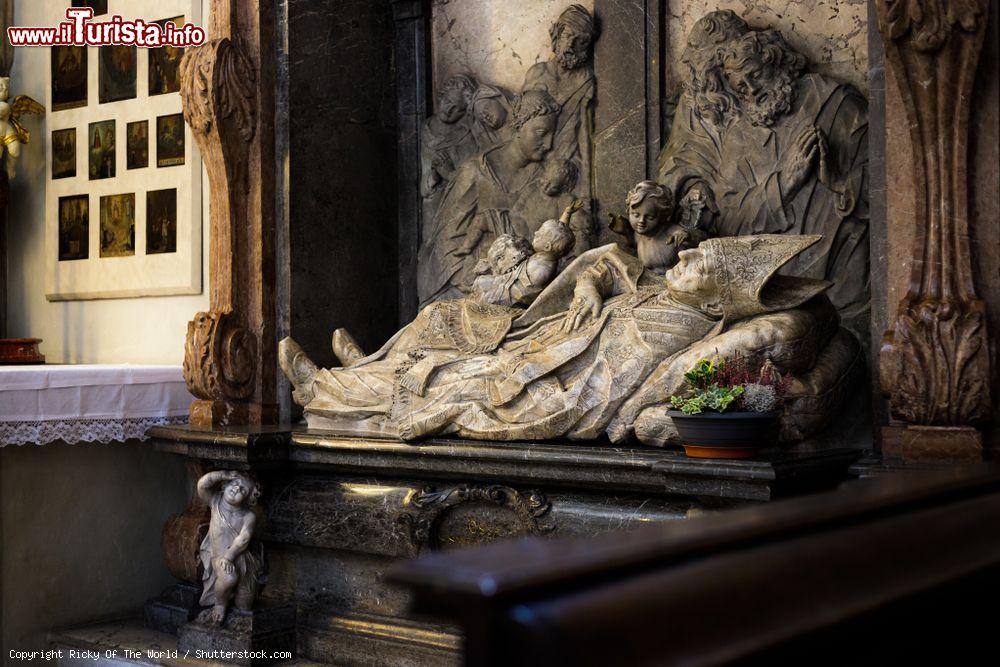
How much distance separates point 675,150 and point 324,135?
2040 mm

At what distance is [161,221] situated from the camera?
6.76m

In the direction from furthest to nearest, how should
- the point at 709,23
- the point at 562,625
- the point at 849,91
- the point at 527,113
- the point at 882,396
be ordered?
the point at 527,113, the point at 709,23, the point at 849,91, the point at 882,396, the point at 562,625

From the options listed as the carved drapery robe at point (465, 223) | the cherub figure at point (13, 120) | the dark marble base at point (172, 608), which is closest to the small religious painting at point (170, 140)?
the cherub figure at point (13, 120)

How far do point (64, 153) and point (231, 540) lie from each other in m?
3.40

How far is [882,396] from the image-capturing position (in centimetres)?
434

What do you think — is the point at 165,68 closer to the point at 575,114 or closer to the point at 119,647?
the point at 575,114

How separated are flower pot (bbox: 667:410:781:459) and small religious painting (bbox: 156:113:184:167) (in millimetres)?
3937

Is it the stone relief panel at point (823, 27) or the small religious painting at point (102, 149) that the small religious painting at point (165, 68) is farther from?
the stone relief panel at point (823, 27)

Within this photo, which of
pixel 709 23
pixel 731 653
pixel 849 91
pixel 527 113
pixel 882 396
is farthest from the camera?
pixel 527 113

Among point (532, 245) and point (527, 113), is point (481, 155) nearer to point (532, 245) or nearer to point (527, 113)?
point (527, 113)

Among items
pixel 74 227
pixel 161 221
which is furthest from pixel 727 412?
pixel 74 227

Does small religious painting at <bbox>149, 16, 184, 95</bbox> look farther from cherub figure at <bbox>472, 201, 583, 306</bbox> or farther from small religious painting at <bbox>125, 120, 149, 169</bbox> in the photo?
cherub figure at <bbox>472, 201, 583, 306</bbox>

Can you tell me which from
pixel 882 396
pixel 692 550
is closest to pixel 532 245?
pixel 882 396

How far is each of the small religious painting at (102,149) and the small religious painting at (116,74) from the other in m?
0.17
